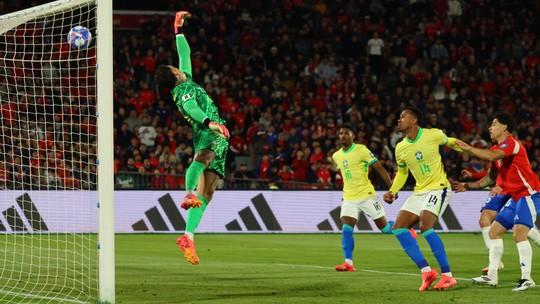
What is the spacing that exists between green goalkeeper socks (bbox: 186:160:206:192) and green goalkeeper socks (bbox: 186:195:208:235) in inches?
13.7

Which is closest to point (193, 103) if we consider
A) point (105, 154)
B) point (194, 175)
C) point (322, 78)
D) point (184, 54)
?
point (194, 175)

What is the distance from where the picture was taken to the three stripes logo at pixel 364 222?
27.0 metres

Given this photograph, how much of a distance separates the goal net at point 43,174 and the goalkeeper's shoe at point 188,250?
1197mm

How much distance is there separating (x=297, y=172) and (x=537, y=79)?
11277 mm

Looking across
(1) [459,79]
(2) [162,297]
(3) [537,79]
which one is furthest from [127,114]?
(2) [162,297]

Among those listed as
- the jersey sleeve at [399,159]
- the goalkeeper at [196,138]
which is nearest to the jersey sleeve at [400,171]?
the jersey sleeve at [399,159]

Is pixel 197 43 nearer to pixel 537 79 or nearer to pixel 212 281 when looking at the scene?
pixel 537 79

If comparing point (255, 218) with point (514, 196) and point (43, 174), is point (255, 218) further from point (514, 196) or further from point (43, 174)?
point (514, 196)

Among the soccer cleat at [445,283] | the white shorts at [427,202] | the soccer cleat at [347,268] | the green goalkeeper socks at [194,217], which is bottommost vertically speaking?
the soccer cleat at [347,268]

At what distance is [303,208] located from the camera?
27.0m

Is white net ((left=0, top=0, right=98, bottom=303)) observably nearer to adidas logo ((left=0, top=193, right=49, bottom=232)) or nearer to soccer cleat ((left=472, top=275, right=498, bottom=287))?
adidas logo ((left=0, top=193, right=49, bottom=232))

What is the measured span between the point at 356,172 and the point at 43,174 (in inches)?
270

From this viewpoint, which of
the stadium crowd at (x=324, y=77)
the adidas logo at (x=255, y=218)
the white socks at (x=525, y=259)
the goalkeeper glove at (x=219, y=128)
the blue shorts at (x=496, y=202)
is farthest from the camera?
the stadium crowd at (x=324, y=77)

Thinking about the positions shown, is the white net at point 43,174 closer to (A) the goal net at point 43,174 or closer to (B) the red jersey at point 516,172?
(A) the goal net at point 43,174
